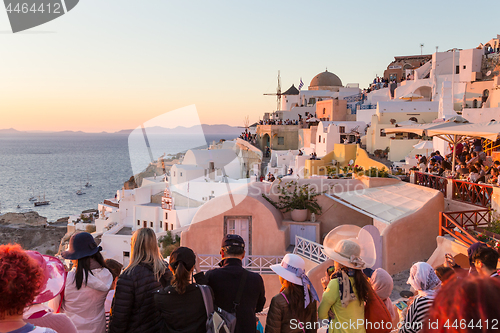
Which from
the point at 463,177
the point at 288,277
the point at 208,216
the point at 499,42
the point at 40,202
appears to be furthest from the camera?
the point at 40,202

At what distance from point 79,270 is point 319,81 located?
59078mm

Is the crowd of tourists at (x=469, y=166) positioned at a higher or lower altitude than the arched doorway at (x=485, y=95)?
lower

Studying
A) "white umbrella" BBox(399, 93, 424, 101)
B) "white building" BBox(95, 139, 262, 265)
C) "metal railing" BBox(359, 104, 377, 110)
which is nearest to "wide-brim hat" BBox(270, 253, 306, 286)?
"white building" BBox(95, 139, 262, 265)

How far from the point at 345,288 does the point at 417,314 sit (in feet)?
2.19

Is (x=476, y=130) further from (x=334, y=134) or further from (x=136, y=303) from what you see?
(x=334, y=134)

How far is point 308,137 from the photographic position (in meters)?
36.2

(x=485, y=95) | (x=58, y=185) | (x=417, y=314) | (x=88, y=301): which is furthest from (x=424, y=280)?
(x=58, y=185)

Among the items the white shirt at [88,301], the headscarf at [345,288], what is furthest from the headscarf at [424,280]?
the white shirt at [88,301]

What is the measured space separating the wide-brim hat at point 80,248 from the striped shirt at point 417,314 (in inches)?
121

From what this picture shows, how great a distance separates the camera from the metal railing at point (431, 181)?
10890mm

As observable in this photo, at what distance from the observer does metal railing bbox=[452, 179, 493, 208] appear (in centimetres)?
906

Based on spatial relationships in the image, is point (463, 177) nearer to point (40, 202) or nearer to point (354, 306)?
point (354, 306)

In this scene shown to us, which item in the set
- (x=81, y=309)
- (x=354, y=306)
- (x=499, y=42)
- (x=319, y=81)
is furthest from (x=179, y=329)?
(x=319, y=81)

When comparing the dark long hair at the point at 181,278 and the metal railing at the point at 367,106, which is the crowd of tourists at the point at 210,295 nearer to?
the dark long hair at the point at 181,278
